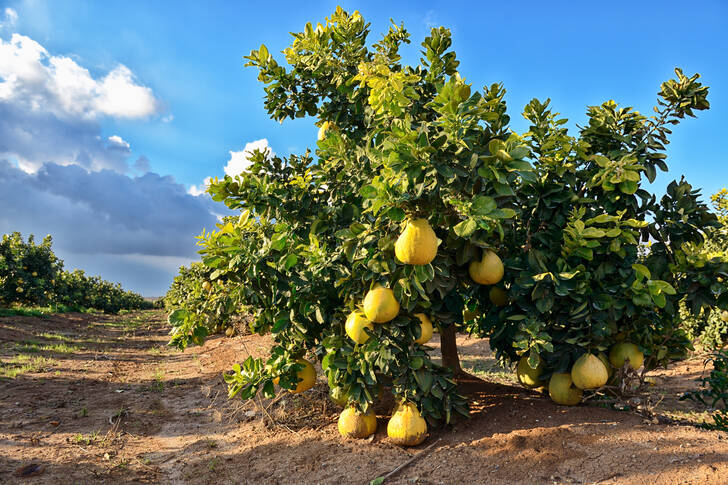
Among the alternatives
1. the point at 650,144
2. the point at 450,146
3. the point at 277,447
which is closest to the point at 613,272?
the point at 650,144

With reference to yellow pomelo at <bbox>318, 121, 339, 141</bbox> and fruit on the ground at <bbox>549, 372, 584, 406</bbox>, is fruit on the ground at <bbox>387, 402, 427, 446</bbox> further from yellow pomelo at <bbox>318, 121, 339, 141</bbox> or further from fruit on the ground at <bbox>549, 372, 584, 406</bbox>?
yellow pomelo at <bbox>318, 121, 339, 141</bbox>

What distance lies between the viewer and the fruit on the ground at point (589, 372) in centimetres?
388

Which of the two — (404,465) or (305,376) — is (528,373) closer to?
(404,465)

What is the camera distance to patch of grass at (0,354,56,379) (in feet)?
26.6

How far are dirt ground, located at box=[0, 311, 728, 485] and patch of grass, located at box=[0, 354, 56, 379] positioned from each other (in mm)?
117

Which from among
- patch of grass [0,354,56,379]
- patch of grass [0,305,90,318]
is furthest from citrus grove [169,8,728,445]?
patch of grass [0,305,90,318]

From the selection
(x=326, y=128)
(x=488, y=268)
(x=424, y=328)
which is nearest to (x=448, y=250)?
(x=488, y=268)

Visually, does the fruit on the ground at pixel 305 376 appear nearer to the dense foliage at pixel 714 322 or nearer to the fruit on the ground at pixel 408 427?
the fruit on the ground at pixel 408 427

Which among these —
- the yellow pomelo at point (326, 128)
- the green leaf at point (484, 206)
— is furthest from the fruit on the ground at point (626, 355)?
the yellow pomelo at point (326, 128)

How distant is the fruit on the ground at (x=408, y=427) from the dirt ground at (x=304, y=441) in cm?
12

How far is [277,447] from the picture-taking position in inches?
176

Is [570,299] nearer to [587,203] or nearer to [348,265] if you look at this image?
[587,203]

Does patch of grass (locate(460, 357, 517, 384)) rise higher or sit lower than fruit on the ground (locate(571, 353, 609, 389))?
lower

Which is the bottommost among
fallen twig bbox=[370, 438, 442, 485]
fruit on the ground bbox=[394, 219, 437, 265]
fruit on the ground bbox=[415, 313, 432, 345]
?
fallen twig bbox=[370, 438, 442, 485]
